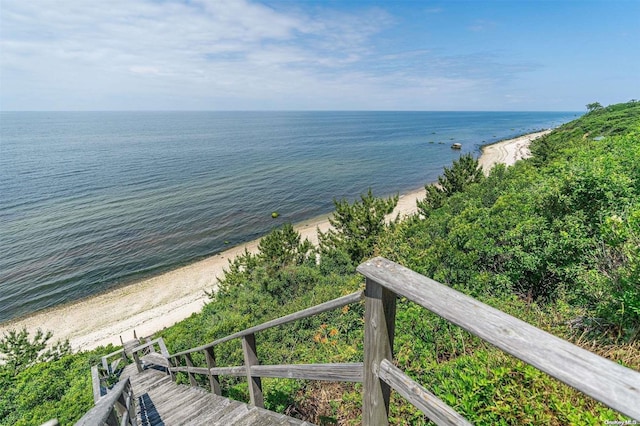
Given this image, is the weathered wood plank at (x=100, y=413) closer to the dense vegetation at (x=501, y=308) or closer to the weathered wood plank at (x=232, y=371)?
the weathered wood plank at (x=232, y=371)

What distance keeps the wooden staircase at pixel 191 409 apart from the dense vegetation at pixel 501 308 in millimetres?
798

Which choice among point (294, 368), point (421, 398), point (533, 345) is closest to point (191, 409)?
point (294, 368)

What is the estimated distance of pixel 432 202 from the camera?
715 inches

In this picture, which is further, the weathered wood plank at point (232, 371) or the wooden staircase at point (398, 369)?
the weathered wood plank at point (232, 371)

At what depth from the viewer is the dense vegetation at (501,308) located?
281cm

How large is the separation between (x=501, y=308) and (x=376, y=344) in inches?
158

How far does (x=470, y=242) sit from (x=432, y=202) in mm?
12080

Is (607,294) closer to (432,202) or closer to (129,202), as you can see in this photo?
(432,202)

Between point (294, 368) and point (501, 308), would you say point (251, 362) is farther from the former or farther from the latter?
point (501, 308)

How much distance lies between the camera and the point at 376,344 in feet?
5.54

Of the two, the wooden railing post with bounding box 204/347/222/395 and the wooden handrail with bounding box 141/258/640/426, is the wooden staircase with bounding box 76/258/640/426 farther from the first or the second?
the wooden railing post with bounding box 204/347/222/395

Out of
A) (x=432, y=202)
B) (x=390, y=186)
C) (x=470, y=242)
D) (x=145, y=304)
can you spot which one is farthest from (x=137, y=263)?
(x=390, y=186)

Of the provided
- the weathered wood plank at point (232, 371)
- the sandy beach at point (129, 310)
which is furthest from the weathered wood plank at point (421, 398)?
the sandy beach at point (129, 310)

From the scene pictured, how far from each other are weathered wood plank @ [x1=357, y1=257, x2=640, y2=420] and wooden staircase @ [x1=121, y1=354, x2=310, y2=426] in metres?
1.82
